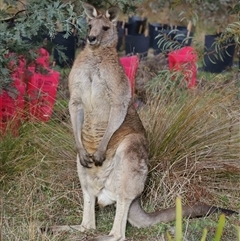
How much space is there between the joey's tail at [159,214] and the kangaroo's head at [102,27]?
1.02m

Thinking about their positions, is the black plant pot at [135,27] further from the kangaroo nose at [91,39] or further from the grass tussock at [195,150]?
the kangaroo nose at [91,39]

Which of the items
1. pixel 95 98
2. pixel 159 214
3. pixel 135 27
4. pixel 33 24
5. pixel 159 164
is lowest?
pixel 135 27

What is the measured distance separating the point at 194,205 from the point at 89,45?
1260mm

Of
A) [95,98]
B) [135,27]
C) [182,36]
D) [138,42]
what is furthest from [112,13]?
[135,27]

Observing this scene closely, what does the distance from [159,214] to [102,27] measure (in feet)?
4.09

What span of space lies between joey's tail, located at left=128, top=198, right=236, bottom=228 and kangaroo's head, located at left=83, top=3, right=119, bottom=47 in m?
1.02

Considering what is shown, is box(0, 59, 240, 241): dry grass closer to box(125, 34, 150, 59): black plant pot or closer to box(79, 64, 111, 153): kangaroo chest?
box(79, 64, 111, 153): kangaroo chest

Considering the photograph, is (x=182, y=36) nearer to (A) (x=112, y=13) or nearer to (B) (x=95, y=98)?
(A) (x=112, y=13)

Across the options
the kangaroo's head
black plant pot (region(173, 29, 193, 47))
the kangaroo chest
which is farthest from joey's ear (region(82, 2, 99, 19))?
black plant pot (region(173, 29, 193, 47))

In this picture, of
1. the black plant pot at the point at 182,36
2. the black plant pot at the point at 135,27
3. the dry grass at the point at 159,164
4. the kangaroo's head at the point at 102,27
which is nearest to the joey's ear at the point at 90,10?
the kangaroo's head at the point at 102,27

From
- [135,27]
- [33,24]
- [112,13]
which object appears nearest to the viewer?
[112,13]

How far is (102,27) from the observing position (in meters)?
4.23

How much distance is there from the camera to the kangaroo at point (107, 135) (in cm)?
422

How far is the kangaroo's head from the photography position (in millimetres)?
4219
